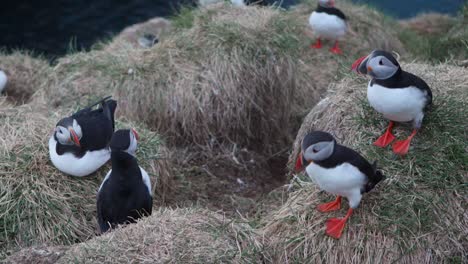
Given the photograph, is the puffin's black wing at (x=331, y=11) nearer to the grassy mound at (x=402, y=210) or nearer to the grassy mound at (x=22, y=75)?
the grassy mound at (x=402, y=210)

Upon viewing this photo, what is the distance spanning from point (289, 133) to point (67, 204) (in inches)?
99.0

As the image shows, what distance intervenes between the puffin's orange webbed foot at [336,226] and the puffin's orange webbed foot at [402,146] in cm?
55

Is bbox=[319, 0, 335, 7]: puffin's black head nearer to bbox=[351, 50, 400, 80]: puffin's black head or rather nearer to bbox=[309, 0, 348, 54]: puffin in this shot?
bbox=[309, 0, 348, 54]: puffin

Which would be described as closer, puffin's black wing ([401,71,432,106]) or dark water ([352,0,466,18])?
puffin's black wing ([401,71,432,106])

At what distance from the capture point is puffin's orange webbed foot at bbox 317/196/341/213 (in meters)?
3.62

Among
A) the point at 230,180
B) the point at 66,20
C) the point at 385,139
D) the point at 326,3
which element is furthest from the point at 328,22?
the point at 66,20

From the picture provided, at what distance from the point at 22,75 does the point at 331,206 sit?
4.45 metres

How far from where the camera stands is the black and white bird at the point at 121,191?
3.81 m

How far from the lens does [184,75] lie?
555 cm

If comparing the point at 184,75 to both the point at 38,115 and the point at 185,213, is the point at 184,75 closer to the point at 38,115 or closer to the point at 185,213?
the point at 38,115

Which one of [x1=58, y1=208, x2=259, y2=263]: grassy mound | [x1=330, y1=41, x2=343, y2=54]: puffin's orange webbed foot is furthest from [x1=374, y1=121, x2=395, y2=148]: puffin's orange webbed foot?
[x1=330, y1=41, x2=343, y2=54]: puffin's orange webbed foot

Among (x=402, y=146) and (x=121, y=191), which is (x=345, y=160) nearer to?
(x=402, y=146)

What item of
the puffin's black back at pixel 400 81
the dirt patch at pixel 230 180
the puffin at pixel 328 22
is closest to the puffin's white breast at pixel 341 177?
the puffin's black back at pixel 400 81

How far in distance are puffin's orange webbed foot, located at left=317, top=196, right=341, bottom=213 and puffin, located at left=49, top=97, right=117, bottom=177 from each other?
1.51 m
